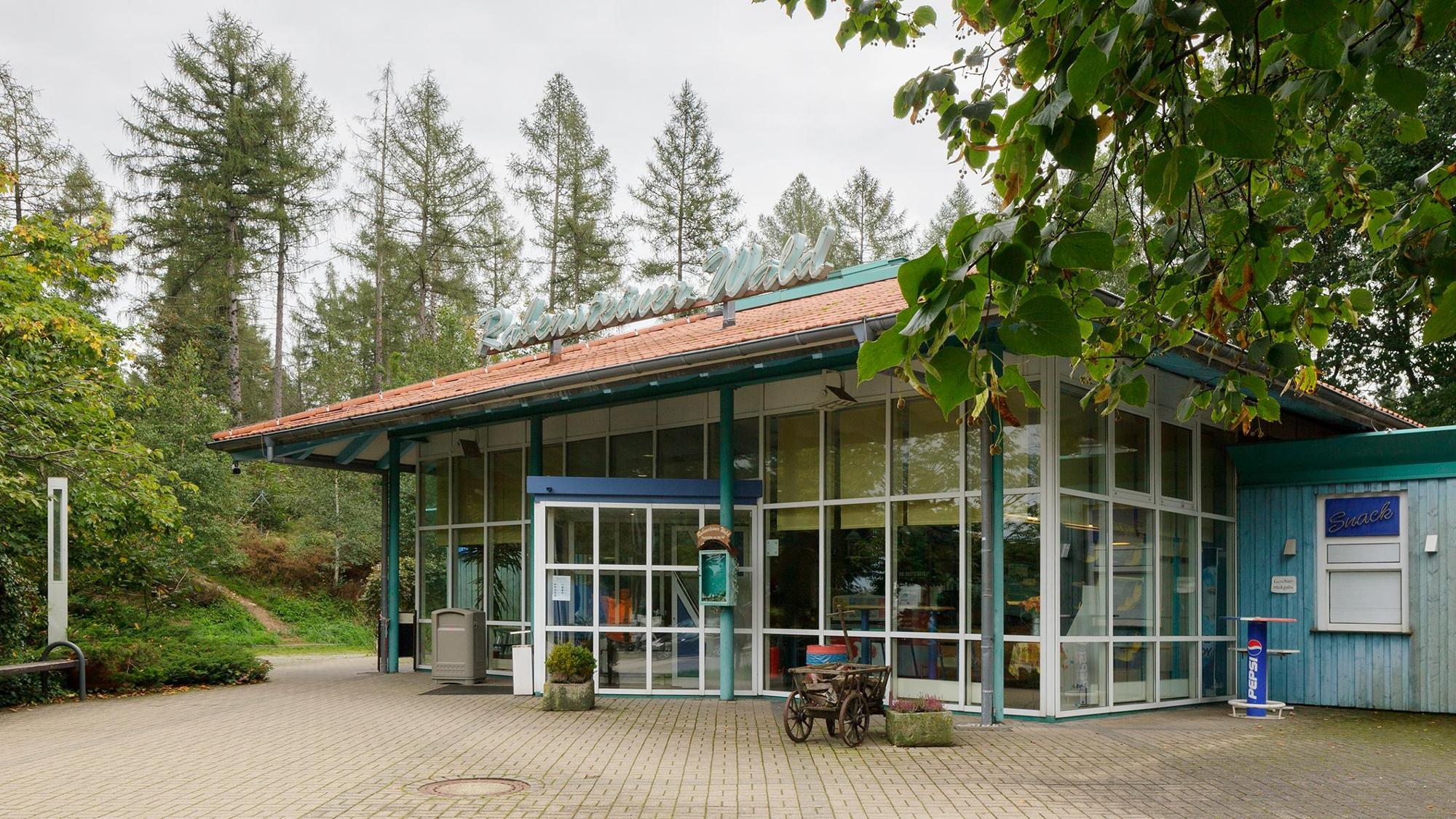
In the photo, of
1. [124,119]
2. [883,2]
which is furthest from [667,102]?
[883,2]

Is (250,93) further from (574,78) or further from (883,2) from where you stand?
(883,2)

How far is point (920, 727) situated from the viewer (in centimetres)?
972

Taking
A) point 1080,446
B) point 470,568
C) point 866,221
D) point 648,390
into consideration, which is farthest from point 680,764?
point 866,221

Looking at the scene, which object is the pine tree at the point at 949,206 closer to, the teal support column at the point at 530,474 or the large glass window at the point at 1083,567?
the teal support column at the point at 530,474

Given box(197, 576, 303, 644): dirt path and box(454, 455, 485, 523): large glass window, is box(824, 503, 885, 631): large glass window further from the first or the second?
box(197, 576, 303, 644): dirt path

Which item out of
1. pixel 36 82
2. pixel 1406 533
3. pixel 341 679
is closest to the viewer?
pixel 1406 533

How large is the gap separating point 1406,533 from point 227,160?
1229 inches

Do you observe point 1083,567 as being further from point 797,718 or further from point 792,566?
point 797,718

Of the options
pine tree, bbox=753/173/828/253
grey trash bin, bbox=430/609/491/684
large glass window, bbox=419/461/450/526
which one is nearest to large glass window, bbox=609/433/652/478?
A: grey trash bin, bbox=430/609/491/684

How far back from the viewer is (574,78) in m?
37.6

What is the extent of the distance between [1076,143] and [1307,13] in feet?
1.31

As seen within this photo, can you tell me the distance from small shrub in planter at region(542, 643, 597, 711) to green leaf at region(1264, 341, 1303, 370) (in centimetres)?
959

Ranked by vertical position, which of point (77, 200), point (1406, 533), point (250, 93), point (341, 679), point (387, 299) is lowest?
point (341, 679)

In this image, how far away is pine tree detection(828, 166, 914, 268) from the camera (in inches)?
1686
